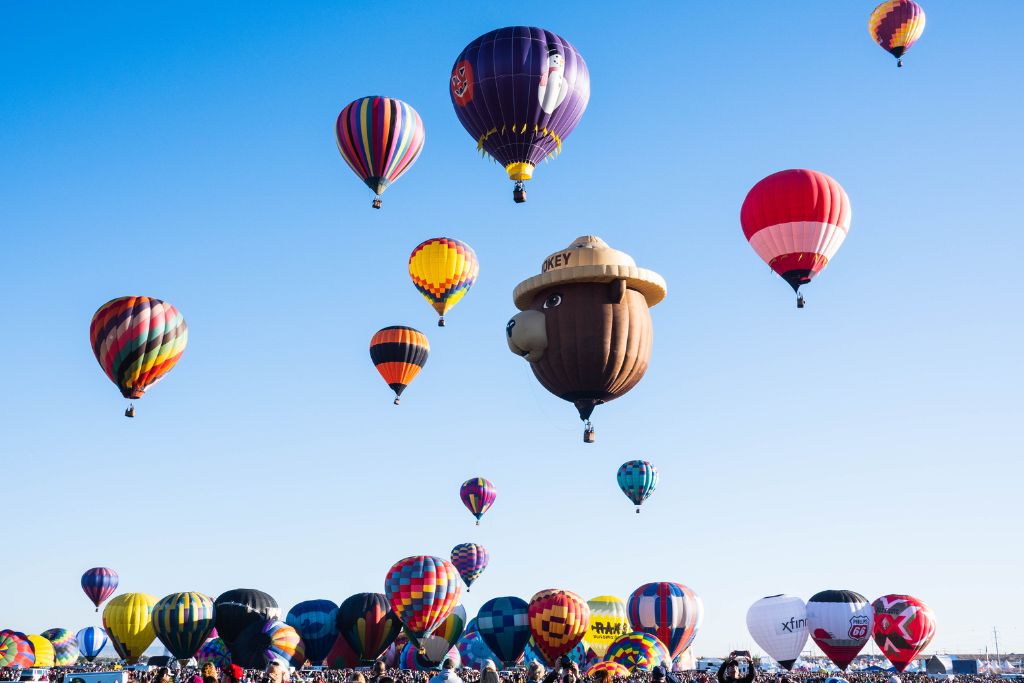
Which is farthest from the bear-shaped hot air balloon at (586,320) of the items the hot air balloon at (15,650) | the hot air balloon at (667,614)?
the hot air balloon at (15,650)

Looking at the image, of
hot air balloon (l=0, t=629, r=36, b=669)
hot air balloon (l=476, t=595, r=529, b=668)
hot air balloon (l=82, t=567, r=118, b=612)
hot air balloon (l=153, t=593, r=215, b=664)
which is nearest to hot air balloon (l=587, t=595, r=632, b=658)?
hot air balloon (l=476, t=595, r=529, b=668)

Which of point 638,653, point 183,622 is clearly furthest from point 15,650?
point 638,653

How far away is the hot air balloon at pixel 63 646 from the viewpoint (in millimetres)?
46031

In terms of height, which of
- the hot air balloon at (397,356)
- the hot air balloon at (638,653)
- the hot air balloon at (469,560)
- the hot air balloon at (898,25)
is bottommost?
the hot air balloon at (638,653)

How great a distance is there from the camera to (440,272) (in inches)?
1200

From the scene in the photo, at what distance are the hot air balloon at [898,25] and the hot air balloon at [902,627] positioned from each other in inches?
774

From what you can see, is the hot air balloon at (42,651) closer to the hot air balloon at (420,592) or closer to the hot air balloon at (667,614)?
the hot air balloon at (420,592)

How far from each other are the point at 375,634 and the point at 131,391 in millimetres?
12504

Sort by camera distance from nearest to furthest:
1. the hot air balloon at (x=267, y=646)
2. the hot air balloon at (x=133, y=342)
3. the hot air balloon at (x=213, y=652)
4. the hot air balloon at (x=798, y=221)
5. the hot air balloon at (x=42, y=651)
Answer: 1. the hot air balloon at (x=798, y=221)
2. the hot air balloon at (x=133, y=342)
3. the hot air balloon at (x=267, y=646)
4. the hot air balloon at (x=213, y=652)
5. the hot air balloon at (x=42, y=651)

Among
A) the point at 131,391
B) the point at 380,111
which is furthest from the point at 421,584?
the point at 380,111

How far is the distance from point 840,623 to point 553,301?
72.1 ft

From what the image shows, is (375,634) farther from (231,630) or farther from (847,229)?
(847,229)

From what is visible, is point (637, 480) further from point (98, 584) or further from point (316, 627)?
point (98, 584)

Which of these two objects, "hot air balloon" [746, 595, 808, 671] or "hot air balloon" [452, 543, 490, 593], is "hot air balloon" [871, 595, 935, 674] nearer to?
"hot air balloon" [746, 595, 808, 671]
